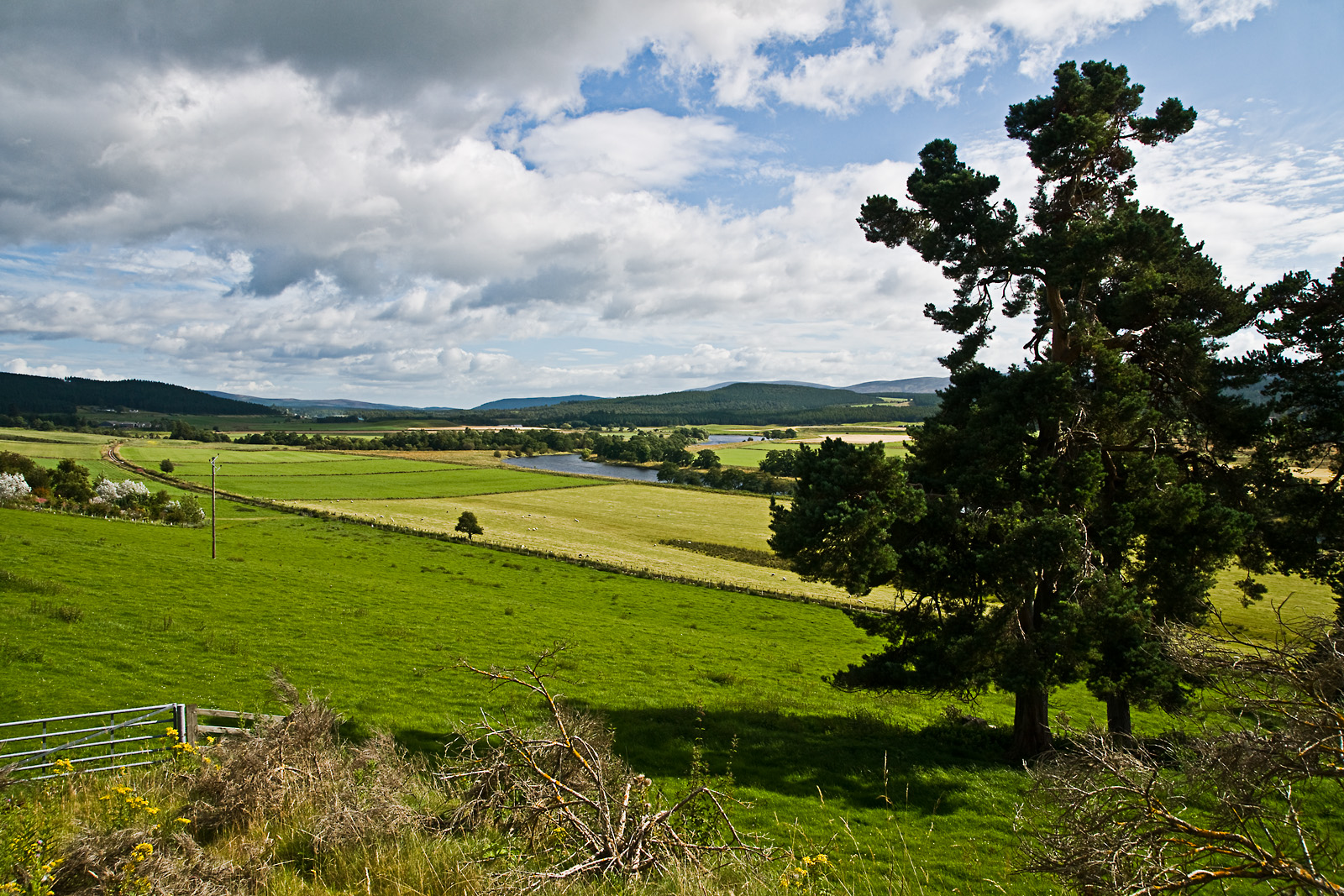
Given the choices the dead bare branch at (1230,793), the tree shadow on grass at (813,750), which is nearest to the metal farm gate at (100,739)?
the tree shadow on grass at (813,750)

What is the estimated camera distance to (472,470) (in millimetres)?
116625

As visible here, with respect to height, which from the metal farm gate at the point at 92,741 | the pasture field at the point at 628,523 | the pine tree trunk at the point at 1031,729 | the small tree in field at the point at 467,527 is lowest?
the pasture field at the point at 628,523

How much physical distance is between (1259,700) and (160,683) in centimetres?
2155

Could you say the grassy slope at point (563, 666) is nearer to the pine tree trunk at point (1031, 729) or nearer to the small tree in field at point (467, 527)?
the pine tree trunk at point (1031, 729)

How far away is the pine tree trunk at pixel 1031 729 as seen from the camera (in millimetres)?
14695

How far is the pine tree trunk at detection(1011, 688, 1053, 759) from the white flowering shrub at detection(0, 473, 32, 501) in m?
70.1

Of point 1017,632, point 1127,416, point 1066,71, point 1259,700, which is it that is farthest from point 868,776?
point 1066,71

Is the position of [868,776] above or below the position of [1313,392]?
below

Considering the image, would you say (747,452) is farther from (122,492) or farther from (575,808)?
(575,808)

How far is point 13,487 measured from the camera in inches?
2128

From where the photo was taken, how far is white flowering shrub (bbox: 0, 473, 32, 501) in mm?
52281

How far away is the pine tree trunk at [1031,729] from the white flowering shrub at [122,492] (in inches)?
2926

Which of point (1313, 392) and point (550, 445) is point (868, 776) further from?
point (550, 445)

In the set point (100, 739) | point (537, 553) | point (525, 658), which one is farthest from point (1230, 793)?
point (537, 553)
